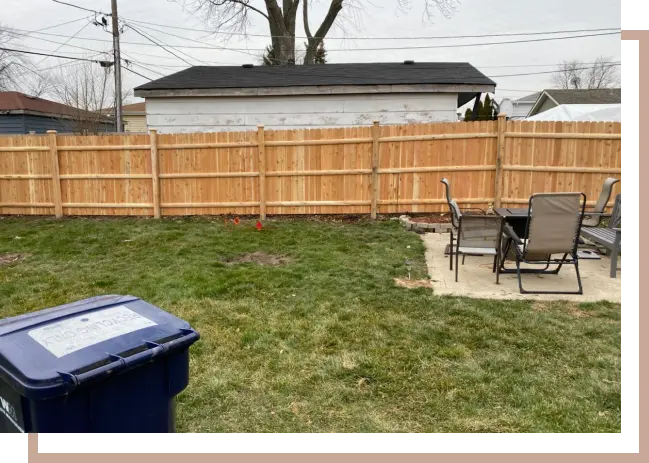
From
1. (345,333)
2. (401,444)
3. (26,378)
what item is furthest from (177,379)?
(345,333)

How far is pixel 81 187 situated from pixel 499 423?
1000 cm

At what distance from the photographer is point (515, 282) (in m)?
5.54

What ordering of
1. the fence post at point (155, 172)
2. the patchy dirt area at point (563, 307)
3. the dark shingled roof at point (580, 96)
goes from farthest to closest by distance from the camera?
the dark shingled roof at point (580, 96)
the fence post at point (155, 172)
the patchy dirt area at point (563, 307)

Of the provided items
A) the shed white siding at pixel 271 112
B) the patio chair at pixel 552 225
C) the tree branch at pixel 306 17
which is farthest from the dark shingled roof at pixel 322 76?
the tree branch at pixel 306 17

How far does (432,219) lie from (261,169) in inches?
136

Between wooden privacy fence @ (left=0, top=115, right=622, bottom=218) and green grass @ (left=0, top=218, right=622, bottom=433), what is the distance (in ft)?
8.89

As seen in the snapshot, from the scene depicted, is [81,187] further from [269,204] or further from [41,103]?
[41,103]

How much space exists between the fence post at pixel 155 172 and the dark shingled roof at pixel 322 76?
203cm

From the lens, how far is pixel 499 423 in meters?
2.66

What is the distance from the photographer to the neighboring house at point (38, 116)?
20953 millimetres

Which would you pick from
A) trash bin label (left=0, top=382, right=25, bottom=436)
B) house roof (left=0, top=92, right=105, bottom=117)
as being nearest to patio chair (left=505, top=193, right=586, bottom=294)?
trash bin label (left=0, top=382, right=25, bottom=436)

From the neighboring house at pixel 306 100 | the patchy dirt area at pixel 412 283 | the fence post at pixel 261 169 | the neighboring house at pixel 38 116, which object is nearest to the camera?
the patchy dirt area at pixel 412 283

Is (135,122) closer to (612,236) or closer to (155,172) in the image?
(155,172)

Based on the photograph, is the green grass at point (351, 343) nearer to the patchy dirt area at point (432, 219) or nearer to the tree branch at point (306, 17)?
A: the patchy dirt area at point (432, 219)
